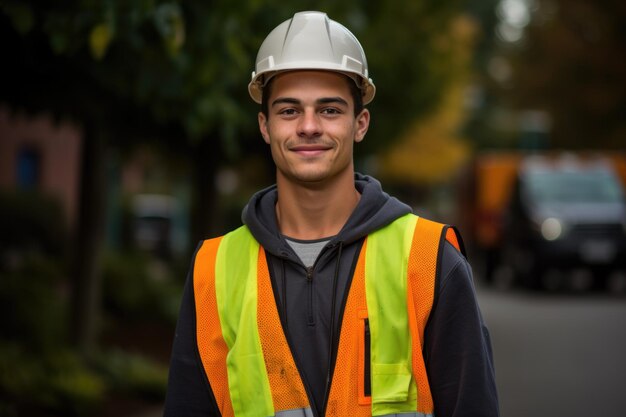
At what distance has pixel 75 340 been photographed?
33.4ft

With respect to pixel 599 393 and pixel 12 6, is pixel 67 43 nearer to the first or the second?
pixel 12 6

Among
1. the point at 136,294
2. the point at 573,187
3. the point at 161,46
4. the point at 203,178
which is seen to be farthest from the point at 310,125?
the point at 573,187

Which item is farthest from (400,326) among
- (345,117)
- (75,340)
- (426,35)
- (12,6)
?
(426,35)

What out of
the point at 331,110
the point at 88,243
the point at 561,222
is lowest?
the point at 331,110

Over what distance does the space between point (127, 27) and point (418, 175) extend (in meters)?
52.2

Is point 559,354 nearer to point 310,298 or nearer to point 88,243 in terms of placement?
point 88,243

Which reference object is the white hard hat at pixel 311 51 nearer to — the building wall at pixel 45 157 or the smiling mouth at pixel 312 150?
the smiling mouth at pixel 312 150

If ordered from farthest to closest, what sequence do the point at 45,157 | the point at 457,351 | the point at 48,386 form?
the point at 45,157 → the point at 48,386 → the point at 457,351

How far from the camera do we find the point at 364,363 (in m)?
2.91

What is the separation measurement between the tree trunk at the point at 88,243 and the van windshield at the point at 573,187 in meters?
11.0

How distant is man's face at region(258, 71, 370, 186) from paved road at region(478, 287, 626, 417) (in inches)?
256

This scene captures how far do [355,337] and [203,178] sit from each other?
11.8 meters

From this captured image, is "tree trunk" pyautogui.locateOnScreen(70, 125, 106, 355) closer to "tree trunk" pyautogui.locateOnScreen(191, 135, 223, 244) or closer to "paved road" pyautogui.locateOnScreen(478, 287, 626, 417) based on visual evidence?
"tree trunk" pyautogui.locateOnScreen(191, 135, 223, 244)

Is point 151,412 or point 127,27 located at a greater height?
point 127,27
